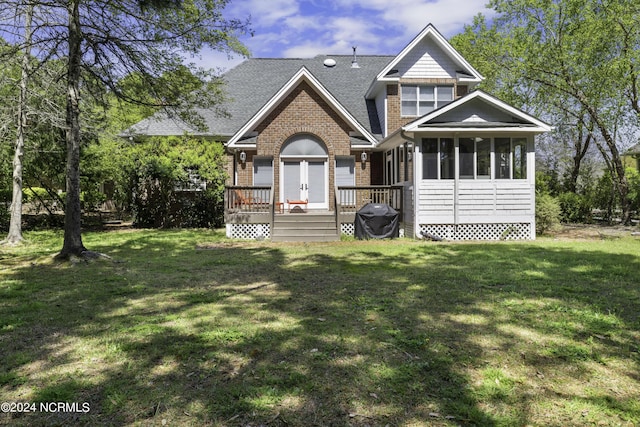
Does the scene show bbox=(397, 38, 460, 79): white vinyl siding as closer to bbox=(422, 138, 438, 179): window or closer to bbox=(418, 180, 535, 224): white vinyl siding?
bbox=(422, 138, 438, 179): window

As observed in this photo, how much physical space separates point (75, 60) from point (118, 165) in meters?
8.71

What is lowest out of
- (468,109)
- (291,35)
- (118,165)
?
(118,165)

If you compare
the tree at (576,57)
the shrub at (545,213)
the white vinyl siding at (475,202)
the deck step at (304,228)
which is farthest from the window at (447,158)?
the tree at (576,57)

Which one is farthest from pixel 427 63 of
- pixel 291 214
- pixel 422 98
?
pixel 291 214

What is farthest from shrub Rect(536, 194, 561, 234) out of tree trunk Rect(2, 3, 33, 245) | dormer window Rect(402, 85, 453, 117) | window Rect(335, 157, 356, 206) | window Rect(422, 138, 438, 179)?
tree trunk Rect(2, 3, 33, 245)

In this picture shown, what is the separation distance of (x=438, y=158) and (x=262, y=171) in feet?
23.1

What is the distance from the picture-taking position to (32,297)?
6.53 meters

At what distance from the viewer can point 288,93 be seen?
16.9 metres

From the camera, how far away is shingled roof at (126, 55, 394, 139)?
19.7m

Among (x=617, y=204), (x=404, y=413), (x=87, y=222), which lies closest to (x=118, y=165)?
(x=87, y=222)

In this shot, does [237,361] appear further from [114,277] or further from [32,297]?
[114,277]

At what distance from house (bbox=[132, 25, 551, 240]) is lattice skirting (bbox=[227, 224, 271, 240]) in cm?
4

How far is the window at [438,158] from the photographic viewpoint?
557 inches

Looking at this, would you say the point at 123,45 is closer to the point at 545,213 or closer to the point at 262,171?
the point at 262,171
